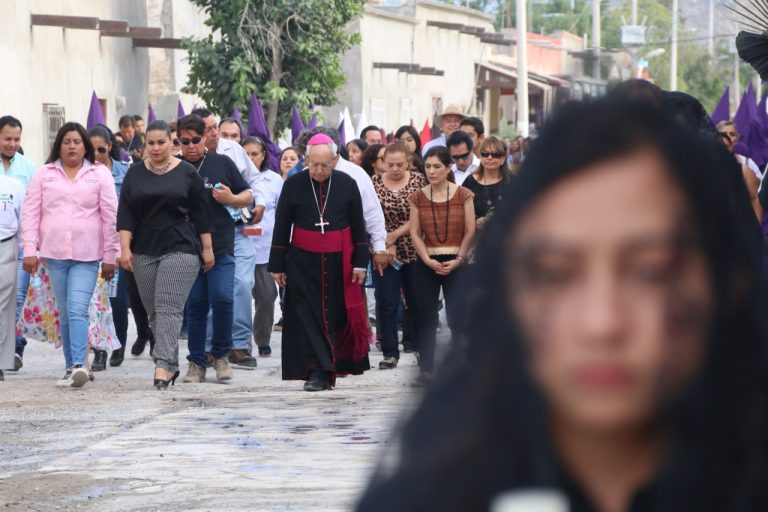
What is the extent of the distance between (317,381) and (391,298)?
170cm

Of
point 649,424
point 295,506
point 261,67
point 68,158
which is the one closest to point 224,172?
point 68,158

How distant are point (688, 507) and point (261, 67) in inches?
996

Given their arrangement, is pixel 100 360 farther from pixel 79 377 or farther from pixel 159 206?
pixel 159 206

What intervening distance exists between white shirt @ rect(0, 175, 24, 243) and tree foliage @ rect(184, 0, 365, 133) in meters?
14.2

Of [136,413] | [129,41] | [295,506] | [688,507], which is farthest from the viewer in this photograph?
[129,41]

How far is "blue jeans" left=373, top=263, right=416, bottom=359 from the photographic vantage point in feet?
40.2

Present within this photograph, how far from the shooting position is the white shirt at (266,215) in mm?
13312

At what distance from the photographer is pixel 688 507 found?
103cm

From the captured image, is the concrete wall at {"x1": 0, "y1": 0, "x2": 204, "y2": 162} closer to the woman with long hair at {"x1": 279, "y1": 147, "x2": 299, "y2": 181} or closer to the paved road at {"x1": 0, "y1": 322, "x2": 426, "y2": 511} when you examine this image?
the woman with long hair at {"x1": 279, "y1": 147, "x2": 299, "y2": 181}

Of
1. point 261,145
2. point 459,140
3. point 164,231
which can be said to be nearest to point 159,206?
point 164,231

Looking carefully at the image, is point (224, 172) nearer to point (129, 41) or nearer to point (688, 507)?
point (688, 507)

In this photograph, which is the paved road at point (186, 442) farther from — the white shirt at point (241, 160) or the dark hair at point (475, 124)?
the dark hair at point (475, 124)

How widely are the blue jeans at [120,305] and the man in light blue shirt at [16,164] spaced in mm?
717

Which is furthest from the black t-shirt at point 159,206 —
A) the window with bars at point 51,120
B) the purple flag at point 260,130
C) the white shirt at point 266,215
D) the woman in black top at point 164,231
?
the window with bars at point 51,120
